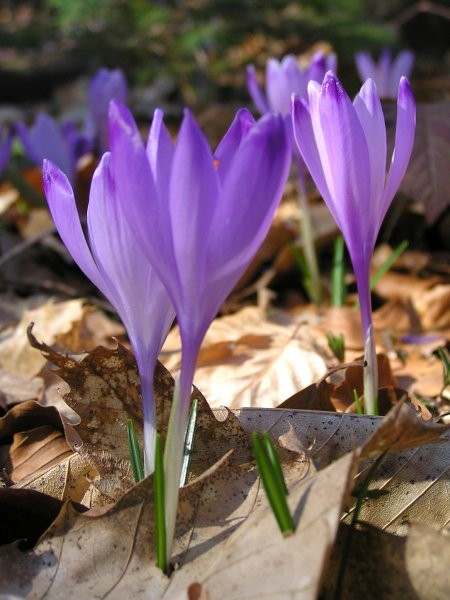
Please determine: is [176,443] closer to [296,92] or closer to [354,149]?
[354,149]

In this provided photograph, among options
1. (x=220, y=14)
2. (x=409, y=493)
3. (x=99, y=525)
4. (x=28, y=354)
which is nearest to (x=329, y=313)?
(x=28, y=354)

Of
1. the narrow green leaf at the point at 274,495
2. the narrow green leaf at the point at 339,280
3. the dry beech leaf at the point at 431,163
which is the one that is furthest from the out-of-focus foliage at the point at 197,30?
the narrow green leaf at the point at 274,495

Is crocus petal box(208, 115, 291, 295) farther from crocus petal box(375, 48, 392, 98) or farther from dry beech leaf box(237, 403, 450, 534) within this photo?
crocus petal box(375, 48, 392, 98)

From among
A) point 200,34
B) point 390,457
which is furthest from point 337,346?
point 200,34

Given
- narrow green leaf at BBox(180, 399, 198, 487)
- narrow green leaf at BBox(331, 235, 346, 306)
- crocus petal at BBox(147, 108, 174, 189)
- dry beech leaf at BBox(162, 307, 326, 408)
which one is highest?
crocus petal at BBox(147, 108, 174, 189)

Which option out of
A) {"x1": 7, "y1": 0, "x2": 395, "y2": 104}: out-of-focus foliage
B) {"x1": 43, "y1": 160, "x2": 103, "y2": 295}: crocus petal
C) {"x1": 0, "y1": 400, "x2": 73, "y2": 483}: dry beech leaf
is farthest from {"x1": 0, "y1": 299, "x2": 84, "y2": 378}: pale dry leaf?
{"x1": 7, "y1": 0, "x2": 395, "y2": 104}: out-of-focus foliage

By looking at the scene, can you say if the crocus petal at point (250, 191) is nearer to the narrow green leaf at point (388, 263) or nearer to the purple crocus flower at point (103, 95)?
the narrow green leaf at point (388, 263)

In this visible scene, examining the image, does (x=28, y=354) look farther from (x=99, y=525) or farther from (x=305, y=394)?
(x=99, y=525)
